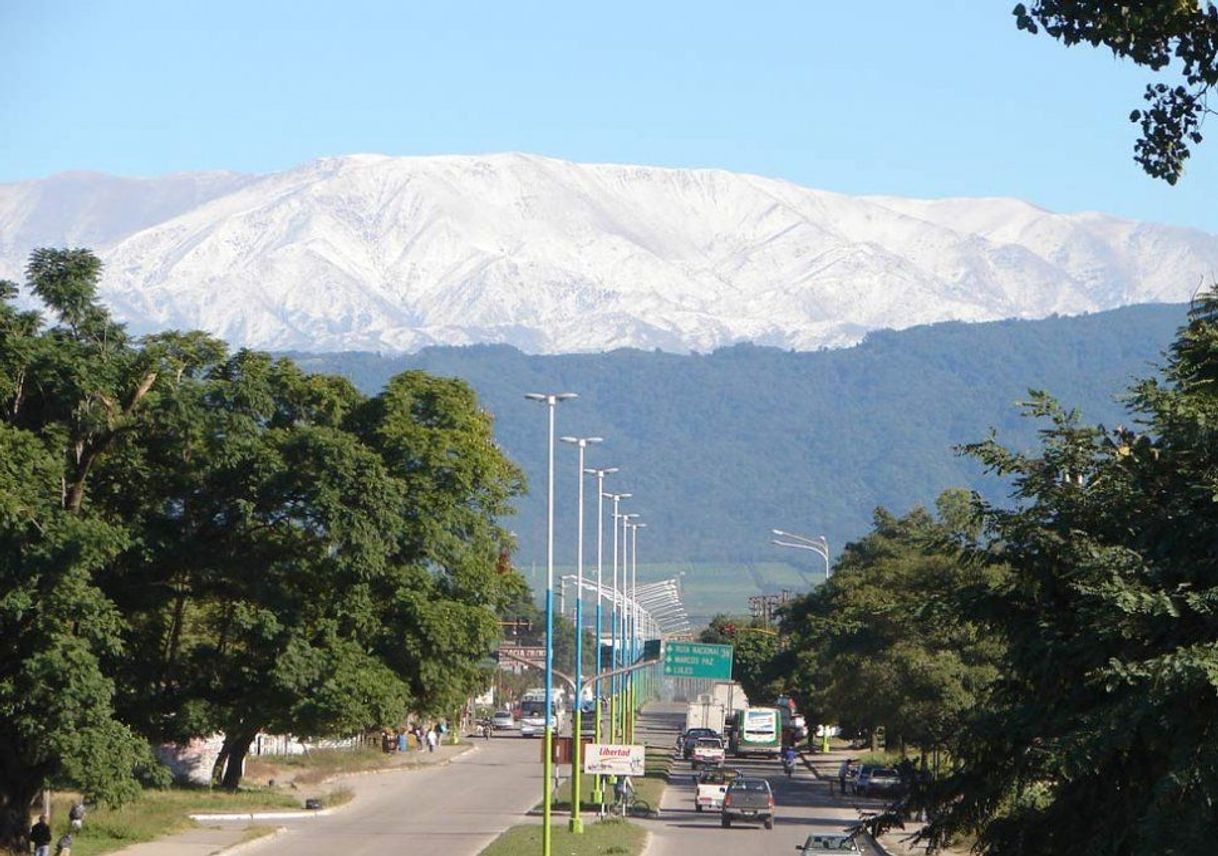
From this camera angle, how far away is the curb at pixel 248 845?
46.8 m

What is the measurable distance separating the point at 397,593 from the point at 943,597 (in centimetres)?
3696

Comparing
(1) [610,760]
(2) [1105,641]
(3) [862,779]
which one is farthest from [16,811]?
(3) [862,779]

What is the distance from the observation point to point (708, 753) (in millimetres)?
88875

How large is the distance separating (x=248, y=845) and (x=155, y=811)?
7.48m

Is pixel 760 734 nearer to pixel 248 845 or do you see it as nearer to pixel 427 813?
pixel 427 813

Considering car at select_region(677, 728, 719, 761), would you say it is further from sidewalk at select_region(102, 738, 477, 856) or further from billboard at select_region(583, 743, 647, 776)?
billboard at select_region(583, 743, 647, 776)

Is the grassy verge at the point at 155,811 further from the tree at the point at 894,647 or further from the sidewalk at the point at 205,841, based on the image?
the tree at the point at 894,647

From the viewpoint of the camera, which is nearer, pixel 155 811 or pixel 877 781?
pixel 155 811

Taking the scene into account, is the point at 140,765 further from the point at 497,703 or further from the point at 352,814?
the point at 497,703

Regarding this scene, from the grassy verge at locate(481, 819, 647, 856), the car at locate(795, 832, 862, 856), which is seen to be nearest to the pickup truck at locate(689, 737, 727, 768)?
the grassy verge at locate(481, 819, 647, 856)

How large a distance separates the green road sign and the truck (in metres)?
21.0

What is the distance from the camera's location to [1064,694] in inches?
782

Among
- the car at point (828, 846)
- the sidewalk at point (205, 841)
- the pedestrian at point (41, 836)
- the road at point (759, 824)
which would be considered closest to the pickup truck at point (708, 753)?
the road at point (759, 824)

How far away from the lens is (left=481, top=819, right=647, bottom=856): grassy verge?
154ft
